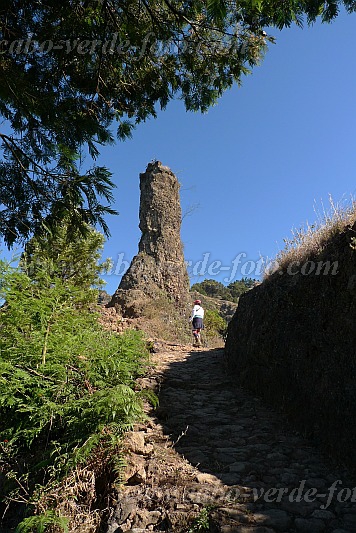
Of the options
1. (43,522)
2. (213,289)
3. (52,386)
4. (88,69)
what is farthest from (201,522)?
(213,289)

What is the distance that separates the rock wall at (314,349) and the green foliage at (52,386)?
2.10 metres

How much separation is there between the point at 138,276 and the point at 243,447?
10.4 meters

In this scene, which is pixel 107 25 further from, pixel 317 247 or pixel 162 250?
pixel 162 250

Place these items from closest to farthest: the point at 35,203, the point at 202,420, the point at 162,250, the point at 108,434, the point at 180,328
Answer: the point at 108,434
the point at 35,203
the point at 202,420
the point at 180,328
the point at 162,250

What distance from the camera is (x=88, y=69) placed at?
466 centimetres

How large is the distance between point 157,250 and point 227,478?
39.3ft

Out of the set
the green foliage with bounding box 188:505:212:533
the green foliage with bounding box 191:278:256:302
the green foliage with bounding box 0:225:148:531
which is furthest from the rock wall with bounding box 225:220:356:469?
the green foliage with bounding box 191:278:256:302

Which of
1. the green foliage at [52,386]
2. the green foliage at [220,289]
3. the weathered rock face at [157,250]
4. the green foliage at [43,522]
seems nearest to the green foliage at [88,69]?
the green foliage at [52,386]

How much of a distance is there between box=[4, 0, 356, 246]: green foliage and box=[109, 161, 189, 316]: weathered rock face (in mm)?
8853

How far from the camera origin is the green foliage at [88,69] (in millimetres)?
3816

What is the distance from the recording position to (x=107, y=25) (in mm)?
4234

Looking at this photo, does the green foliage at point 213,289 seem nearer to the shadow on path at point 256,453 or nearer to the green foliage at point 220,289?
the green foliage at point 220,289

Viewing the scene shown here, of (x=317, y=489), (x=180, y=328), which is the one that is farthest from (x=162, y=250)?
(x=317, y=489)

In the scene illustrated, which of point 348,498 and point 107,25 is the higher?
point 107,25
